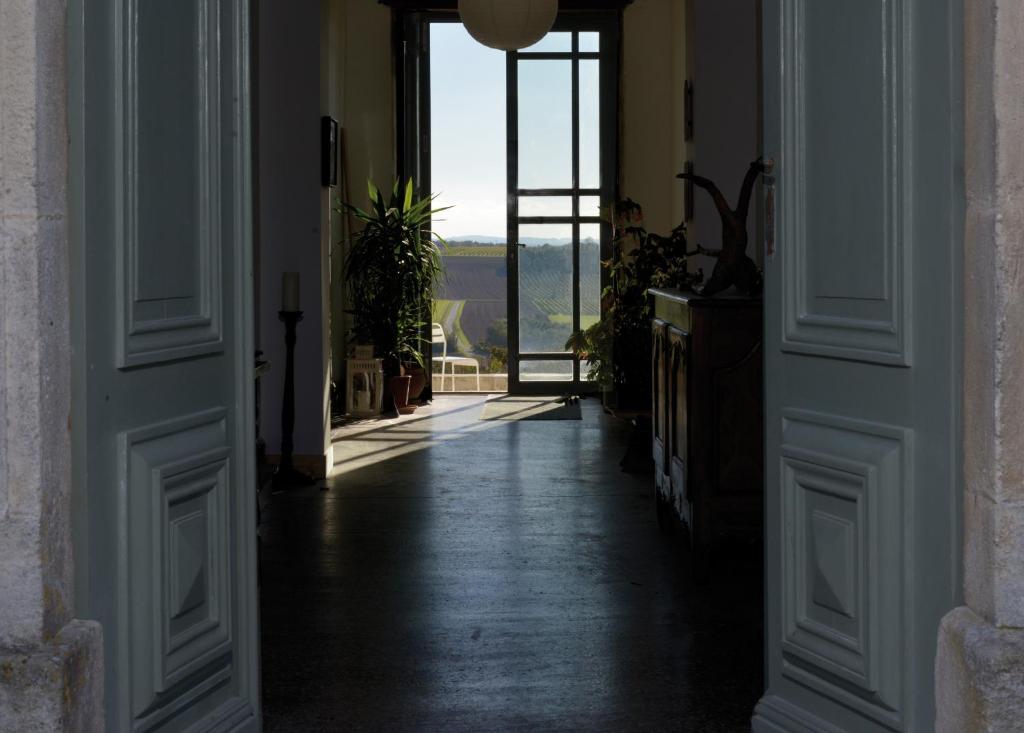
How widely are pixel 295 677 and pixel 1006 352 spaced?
7.08 ft

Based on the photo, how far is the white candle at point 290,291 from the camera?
21.2 ft

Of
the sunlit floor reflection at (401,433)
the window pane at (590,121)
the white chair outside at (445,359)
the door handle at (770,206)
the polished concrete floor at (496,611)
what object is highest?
the window pane at (590,121)

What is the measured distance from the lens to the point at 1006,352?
7.27 ft

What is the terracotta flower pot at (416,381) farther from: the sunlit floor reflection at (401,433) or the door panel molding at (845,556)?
the door panel molding at (845,556)

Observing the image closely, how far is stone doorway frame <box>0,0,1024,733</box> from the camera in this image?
220 cm

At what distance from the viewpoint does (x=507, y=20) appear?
761 cm

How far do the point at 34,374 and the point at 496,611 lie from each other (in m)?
2.31

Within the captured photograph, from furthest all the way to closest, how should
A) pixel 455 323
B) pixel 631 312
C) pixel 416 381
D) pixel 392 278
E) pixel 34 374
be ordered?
pixel 455 323, pixel 416 381, pixel 392 278, pixel 631 312, pixel 34 374

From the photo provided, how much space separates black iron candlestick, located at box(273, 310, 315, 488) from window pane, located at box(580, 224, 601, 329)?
4.40 meters

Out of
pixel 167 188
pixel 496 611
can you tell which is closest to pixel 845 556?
pixel 167 188

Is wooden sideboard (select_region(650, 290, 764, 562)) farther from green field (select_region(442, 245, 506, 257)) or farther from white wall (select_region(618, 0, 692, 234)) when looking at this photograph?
green field (select_region(442, 245, 506, 257))

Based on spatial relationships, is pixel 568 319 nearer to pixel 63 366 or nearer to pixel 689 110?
pixel 689 110

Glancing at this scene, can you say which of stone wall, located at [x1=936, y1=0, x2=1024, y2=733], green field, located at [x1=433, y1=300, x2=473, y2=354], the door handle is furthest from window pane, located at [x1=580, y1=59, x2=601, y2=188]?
stone wall, located at [x1=936, y1=0, x2=1024, y2=733]

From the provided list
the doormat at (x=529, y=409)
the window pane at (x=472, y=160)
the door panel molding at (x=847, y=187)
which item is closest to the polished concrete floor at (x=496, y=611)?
the door panel molding at (x=847, y=187)
